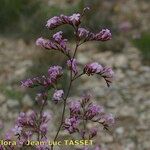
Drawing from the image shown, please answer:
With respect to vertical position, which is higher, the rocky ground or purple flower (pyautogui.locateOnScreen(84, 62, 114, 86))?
the rocky ground

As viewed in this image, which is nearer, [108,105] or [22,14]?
[108,105]

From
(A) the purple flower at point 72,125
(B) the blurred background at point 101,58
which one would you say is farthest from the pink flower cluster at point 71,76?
(B) the blurred background at point 101,58

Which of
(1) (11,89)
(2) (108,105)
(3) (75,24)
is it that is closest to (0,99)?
(1) (11,89)

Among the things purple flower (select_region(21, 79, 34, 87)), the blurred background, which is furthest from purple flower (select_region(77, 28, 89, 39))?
the blurred background

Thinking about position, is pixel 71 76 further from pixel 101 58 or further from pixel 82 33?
pixel 101 58

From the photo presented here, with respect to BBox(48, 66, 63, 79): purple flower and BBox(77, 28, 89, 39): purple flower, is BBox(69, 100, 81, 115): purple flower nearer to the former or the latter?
BBox(48, 66, 63, 79): purple flower

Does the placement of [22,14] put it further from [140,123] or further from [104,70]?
[104,70]

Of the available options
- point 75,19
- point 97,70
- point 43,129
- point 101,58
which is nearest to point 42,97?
point 43,129

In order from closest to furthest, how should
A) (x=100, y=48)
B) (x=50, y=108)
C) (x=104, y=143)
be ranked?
(x=104, y=143)
(x=50, y=108)
(x=100, y=48)
